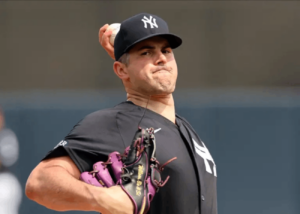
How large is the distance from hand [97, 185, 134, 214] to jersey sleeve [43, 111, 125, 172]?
21cm

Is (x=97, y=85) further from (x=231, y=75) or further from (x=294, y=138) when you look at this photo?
(x=294, y=138)

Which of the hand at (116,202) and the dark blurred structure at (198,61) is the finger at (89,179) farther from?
the dark blurred structure at (198,61)

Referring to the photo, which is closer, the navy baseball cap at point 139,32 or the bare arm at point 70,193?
the bare arm at point 70,193

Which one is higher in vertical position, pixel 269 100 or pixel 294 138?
pixel 269 100

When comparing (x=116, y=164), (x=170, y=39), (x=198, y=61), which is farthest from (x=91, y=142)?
(x=198, y=61)

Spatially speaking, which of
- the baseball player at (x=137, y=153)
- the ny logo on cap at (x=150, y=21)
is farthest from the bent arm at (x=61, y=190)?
the ny logo on cap at (x=150, y=21)

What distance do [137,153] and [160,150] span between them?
0.25m

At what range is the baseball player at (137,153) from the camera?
5.56ft

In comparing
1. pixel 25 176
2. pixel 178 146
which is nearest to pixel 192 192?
pixel 178 146

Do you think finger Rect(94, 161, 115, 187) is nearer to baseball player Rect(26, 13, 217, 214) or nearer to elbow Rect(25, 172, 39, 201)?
baseball player Rect(26, 13, 217, 214)

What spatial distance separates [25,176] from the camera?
173 inches

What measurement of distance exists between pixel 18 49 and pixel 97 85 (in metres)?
0.91

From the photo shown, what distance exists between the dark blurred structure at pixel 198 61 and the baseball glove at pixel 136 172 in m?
2.75

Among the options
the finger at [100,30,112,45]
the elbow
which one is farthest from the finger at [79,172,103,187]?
the finger at [100,30,112,45]
